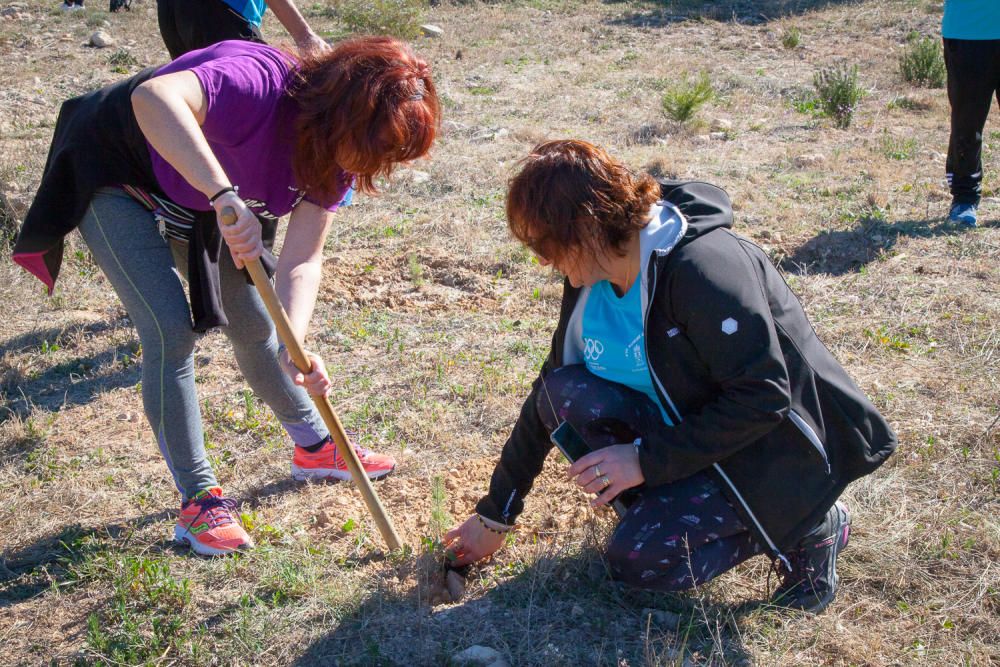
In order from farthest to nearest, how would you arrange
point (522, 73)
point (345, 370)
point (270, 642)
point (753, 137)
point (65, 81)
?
point (522, 73)
point (65, 81)
point (753, 137)
point (345, 370)
point (270, 642)

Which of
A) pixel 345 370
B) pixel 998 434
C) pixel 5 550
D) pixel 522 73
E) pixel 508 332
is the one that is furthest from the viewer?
pixel 522 73

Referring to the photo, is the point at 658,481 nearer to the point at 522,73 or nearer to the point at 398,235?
the point at 398,235

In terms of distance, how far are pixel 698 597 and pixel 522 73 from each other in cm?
789

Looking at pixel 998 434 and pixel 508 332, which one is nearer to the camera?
pixel 998 434

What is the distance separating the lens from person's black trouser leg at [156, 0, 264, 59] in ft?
10.9

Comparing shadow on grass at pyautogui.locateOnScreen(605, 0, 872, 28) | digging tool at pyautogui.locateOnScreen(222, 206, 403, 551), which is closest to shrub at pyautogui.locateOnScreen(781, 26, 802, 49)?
shadow on grass at pyautogui.locateOnScreen(605, 0, 872, 28)

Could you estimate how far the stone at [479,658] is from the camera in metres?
2.07

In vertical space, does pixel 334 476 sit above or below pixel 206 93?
below

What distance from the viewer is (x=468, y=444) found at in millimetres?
3105

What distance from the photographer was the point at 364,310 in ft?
13.6

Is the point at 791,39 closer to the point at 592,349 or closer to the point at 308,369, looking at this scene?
the point at 592,349

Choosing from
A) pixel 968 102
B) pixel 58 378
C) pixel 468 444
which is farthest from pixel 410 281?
pixel 968 102

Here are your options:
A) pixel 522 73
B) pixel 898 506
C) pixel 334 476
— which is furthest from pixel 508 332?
pixel 522 73

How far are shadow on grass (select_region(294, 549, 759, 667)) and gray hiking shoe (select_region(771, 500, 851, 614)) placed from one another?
0.39 ft
